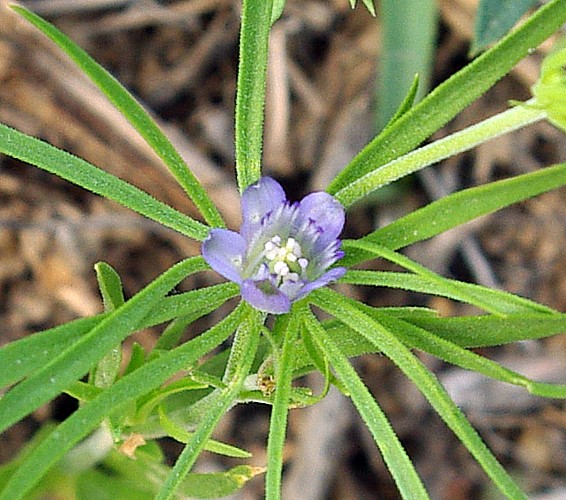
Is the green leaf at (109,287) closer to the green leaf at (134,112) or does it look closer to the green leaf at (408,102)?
the green leaf at (134,112)

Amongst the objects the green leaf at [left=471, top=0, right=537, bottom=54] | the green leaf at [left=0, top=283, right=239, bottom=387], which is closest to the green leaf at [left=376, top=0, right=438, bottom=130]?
the green leaf at [left=471, top=0, right=537, bottom=54]

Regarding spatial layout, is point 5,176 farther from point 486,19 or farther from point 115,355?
point 486,19

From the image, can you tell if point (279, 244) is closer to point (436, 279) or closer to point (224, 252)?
point (224, 252)

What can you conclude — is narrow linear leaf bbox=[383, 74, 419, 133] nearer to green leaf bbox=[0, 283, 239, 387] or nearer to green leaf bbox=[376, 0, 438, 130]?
green leaf bbox=[0, 283, 239, 387]

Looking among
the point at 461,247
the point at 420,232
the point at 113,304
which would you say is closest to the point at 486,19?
the point at 420,232

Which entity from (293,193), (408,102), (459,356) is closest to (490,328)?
(459,356)

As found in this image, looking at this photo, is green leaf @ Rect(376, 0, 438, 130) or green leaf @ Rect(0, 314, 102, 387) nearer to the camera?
green leaf @ Rect(0, 314, 102, 387)
